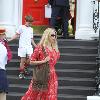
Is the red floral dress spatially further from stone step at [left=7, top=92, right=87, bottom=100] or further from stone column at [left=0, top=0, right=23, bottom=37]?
stone column at [left=0, top=0, right=23, bottom=37]

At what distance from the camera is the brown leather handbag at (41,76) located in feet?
32.1

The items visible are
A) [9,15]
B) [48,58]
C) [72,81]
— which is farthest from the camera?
[9,15]

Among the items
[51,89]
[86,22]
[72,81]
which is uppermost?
[86,22]

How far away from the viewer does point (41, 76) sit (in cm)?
984

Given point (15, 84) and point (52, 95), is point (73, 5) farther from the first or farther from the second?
point (52, 95)

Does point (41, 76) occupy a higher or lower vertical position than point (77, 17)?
lower

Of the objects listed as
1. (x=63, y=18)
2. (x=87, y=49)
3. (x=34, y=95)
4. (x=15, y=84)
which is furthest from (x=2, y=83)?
(x=63, y=18)

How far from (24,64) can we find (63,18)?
267 cm

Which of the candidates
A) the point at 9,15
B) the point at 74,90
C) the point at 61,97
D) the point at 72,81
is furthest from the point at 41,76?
the point at 9,15

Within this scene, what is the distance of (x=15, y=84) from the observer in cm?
1293

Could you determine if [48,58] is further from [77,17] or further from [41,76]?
[77,17]

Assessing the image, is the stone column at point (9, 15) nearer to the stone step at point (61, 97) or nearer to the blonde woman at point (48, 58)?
the stone step at point (61, 97)

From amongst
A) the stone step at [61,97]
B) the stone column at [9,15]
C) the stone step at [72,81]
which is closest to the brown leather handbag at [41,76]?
the stone step at [61,97]

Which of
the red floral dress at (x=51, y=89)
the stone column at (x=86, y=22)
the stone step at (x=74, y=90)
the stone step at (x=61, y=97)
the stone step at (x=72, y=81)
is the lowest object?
the stone step at (x=61, y=97)
